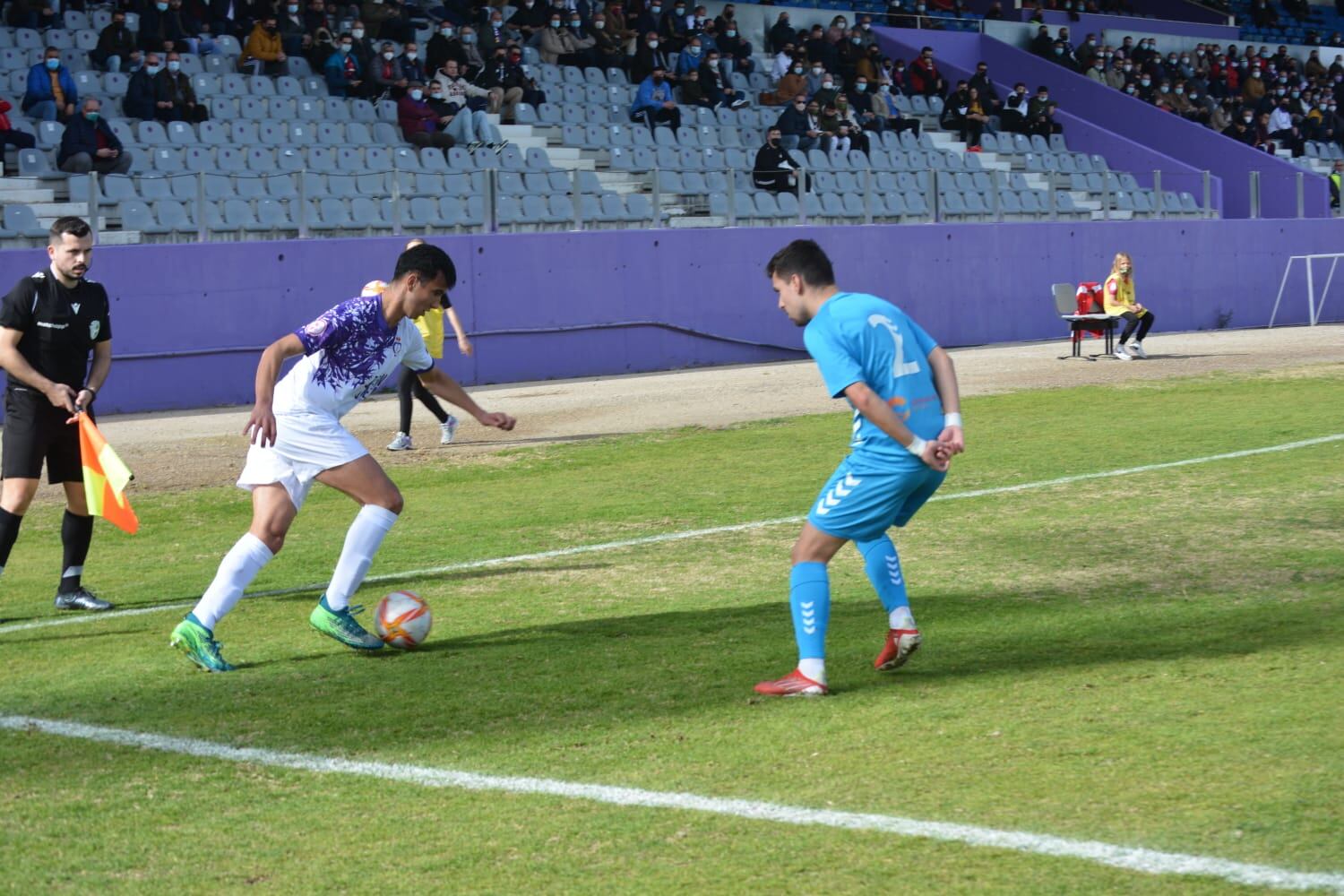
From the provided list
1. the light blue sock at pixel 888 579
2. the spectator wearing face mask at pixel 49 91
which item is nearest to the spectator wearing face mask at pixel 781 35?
the spectator wearing face mask at pixel 49 91

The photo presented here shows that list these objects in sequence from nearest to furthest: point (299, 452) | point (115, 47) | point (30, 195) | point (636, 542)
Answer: point (299, 452), point (636, 542), point (30, 195), point (115, 47)

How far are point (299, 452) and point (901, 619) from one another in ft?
8.82

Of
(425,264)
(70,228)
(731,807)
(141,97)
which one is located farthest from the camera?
(141,97)

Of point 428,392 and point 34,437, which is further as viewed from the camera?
point 428,392

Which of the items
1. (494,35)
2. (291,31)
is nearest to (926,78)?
(494,35)

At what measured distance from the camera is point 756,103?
3036 centimetres

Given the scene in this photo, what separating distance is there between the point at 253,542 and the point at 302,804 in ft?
7.20

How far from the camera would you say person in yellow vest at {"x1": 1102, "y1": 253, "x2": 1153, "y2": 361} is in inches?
928

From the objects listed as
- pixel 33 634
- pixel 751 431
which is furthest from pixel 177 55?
pixel 33 634

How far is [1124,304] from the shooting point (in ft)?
78.0

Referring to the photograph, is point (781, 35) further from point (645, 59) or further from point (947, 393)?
point (947, 393)

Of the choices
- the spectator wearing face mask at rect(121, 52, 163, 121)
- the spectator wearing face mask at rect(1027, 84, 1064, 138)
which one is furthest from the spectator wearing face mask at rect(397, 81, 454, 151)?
the spectator wearing face mask at rect(1027, 84, 1064, 138)

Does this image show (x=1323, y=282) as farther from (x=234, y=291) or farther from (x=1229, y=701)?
(x=1229, y=701)

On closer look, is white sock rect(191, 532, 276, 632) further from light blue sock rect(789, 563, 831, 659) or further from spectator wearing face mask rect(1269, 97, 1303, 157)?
spectator wearing face mask rect(1269, 97, 1303, 157)
